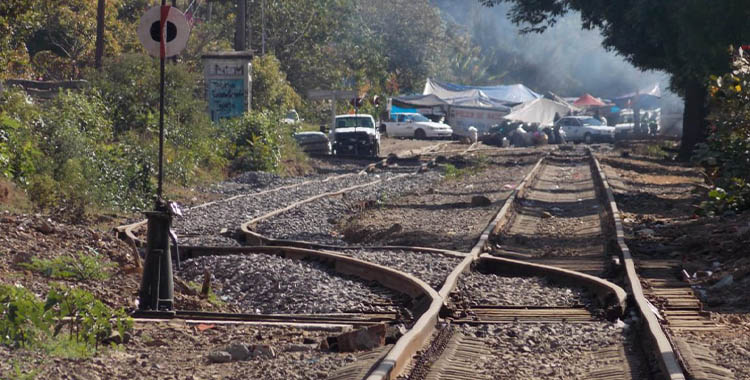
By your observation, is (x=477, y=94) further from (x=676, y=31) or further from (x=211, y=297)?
(x=211, y=297)

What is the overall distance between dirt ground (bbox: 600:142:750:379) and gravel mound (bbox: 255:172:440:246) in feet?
14.8

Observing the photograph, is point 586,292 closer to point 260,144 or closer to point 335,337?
point 335,337

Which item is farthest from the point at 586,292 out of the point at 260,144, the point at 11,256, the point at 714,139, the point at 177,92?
the point at 260,144

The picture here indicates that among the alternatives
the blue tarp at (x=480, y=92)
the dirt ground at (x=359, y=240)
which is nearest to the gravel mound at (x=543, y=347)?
the dirt ground at (x=359, y=240)

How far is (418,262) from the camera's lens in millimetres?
11891

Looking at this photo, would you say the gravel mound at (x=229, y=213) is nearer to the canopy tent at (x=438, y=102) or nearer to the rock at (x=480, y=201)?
the rock at (x=480, y=201)

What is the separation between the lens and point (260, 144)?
30.6 meters

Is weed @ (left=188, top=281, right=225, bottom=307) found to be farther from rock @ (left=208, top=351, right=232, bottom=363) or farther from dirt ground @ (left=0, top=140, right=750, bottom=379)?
rock @ (left=208, top=351, right=232, bottom=363)

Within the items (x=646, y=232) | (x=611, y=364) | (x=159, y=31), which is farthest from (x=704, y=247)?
(x=159, y=31)

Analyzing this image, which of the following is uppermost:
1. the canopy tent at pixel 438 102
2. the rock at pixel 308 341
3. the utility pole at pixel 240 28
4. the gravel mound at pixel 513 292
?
the utility pole at pixel 240 28

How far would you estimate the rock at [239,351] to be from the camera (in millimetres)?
7012

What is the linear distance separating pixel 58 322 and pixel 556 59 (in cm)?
12334

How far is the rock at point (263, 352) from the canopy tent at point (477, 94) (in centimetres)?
6177

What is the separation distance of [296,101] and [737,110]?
1533 inches
